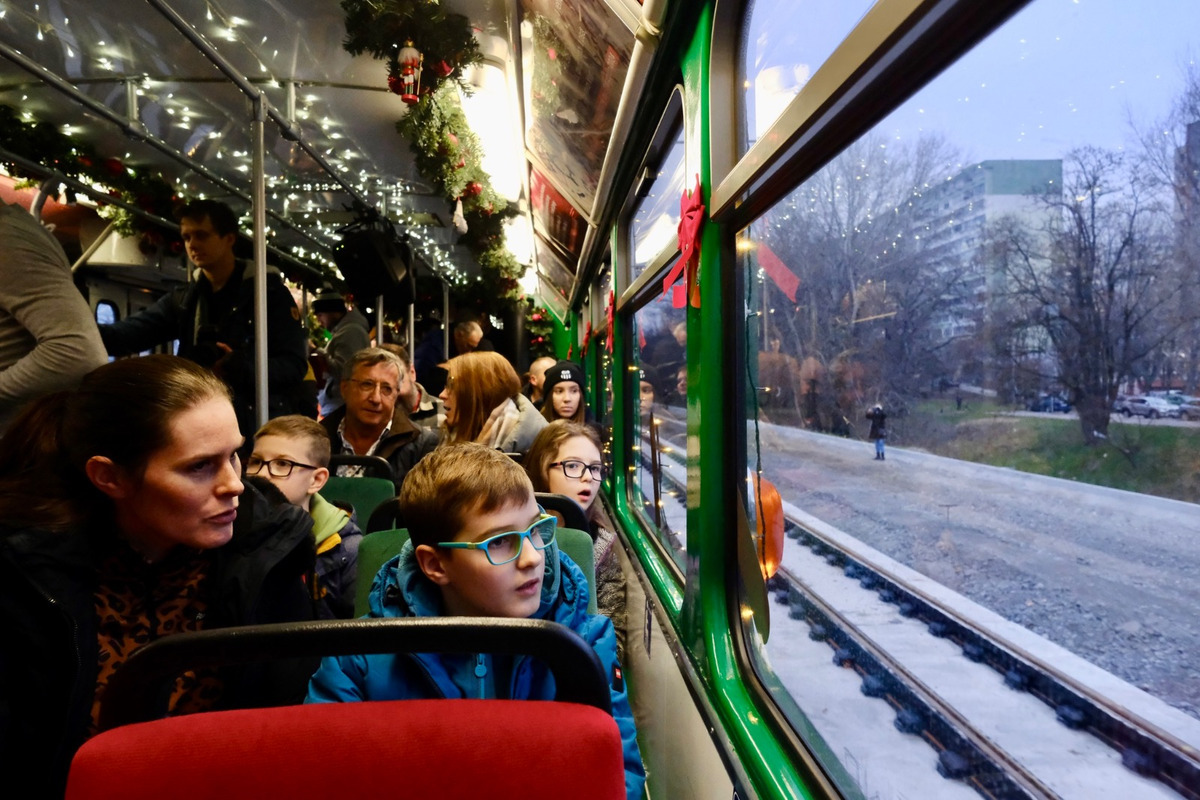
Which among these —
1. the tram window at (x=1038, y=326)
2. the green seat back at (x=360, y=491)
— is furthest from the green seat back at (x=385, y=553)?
the green seat back at (x=360, y=491)

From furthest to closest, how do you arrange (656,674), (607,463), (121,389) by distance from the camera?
(607,463), (656,674), (121,389)

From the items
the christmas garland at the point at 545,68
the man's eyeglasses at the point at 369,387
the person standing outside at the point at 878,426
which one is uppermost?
the christmas garland at the point at 545,68

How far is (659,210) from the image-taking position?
3.47 metres

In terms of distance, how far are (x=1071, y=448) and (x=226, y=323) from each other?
2936 millimetres

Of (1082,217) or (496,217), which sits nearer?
(1082,217)

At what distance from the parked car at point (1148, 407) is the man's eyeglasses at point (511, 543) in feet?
3.16

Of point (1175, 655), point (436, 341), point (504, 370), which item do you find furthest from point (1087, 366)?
point (436, 341)

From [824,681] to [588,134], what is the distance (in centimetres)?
287

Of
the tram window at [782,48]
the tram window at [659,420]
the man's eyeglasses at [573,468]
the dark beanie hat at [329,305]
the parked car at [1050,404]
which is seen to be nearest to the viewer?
the parked car at [1050,404]

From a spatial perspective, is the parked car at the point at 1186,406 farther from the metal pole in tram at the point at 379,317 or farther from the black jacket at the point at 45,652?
the metal pole in tram at the point at 379,317

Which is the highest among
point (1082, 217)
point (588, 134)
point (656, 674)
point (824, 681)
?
point (588, 134)

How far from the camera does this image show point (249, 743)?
75 cm

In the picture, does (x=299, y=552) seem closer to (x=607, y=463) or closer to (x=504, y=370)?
(x=504, y=370)

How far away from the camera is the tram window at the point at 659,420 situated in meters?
3.67
